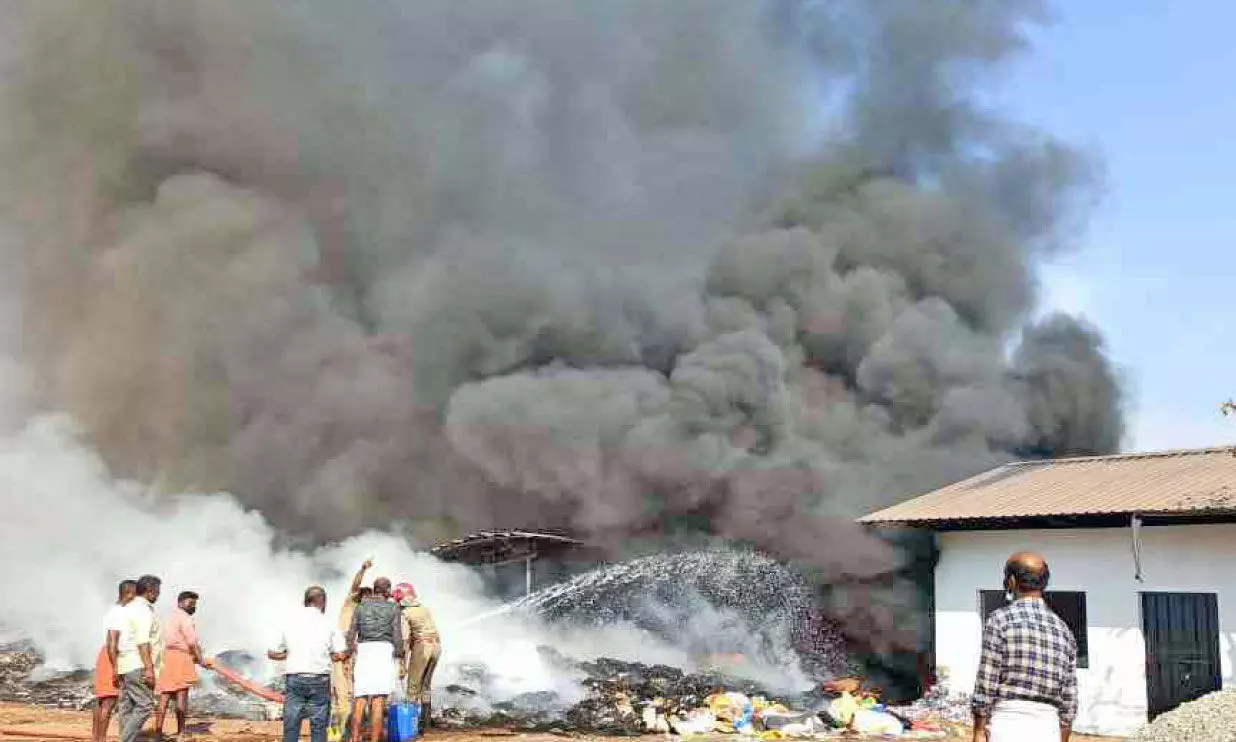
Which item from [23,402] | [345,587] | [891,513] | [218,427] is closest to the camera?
[891,513]

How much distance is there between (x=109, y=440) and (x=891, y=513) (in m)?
22.1

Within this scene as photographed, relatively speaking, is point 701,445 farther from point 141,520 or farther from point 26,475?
point 26,475

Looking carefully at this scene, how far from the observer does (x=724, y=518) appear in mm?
22641

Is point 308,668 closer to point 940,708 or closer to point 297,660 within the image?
point 297,660

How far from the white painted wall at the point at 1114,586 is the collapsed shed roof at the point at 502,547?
8.13 meters

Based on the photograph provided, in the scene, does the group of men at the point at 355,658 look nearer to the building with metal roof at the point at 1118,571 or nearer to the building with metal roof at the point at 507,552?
the building with metal roof at the point at 1118,571

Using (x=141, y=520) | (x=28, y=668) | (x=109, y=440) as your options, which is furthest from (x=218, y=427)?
(x=28, y=668)

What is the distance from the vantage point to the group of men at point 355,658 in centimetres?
902

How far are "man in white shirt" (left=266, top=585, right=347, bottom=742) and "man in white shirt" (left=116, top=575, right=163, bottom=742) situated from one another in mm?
1195

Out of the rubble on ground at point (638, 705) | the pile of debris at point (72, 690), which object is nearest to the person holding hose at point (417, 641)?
the rubble on ground at point (638, 705)

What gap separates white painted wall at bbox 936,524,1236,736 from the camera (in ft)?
46.4

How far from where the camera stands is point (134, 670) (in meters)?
9.39

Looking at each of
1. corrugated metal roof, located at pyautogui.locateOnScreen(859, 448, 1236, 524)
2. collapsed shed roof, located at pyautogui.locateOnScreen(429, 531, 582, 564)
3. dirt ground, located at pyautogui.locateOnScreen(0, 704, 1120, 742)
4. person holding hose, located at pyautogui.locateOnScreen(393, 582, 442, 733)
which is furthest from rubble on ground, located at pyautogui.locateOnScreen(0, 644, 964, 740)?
collapsed shed roof, located at pyautogui.locateOnScreen(429, 531, 582, 564)

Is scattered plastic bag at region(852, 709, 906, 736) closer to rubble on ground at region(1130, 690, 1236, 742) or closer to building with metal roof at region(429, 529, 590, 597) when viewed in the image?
rubble on ground at region(1130, 690, 1236, 742)
